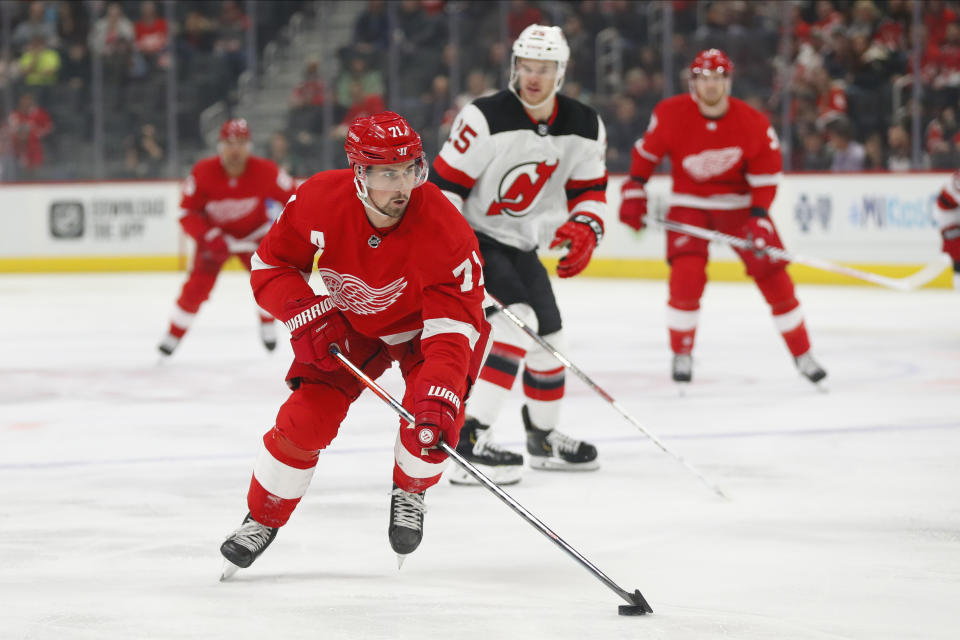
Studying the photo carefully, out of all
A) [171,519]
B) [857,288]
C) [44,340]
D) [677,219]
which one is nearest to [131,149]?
[44,340]

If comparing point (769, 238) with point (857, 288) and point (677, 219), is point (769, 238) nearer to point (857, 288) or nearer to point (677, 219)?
point (677, 219)

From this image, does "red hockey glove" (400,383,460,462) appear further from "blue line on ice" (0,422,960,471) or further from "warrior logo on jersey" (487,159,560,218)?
"blue line on ice" (0,422,960,471)

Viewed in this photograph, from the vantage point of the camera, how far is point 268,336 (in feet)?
22.9

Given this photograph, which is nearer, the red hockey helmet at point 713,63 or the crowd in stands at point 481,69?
the red hockey helmet at point 713,63

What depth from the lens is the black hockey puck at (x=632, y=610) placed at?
8.28 ft

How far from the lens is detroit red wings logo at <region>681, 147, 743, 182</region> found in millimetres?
5582

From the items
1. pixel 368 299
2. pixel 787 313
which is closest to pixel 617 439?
pixel 787 313

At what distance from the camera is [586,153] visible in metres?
4.09

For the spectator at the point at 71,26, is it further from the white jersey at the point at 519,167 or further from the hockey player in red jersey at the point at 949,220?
the white jersey at the point at 519,167

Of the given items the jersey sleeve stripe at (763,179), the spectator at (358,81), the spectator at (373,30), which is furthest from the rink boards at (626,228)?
the jersey sleeve stripe at (763,179)

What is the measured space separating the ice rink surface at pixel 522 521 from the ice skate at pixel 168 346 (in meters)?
0.06

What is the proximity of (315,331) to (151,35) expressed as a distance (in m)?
10.5

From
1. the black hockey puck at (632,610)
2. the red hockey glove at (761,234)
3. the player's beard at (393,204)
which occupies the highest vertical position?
the player's beard at (393,204)

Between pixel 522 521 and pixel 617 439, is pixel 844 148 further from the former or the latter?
pixel 522 521
